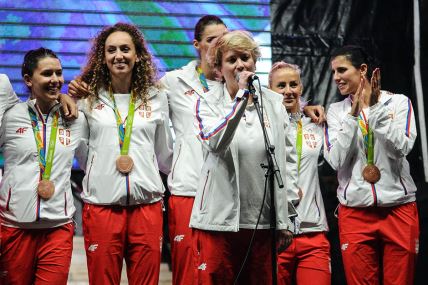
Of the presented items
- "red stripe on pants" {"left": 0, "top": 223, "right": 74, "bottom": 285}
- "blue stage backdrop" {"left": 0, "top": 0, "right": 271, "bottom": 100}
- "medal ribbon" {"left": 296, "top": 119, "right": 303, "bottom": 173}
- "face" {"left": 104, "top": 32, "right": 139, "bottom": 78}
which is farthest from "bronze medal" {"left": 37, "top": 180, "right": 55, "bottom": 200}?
"blue stage backdrop" {"left": 0, "top": 0, "right": 271, "bottom": 100}

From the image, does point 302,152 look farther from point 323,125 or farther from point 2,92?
point 2,92

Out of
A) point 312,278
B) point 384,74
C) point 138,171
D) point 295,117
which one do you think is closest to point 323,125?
point 295,117

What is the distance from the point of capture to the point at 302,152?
546 cm

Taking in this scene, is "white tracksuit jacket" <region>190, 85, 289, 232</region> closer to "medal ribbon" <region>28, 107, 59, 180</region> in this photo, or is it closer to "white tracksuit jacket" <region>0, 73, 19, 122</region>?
"medal ribbon" <region>28, 107, 59, 180</region>

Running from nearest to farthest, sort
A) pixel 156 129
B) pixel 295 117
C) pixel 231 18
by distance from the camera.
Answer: pixel 156 129
pixel 295 117
pixel 231 18

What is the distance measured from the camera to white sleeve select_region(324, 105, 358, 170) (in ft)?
17.5

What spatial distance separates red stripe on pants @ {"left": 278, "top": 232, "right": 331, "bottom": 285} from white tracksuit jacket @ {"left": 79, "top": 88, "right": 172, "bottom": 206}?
0.94 metres

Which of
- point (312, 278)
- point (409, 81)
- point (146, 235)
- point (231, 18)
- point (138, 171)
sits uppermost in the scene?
point (231, 18)

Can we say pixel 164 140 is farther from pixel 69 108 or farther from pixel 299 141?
pixel 299 141

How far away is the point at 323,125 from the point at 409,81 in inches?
83.2

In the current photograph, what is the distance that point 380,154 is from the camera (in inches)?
211

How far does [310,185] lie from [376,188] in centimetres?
43

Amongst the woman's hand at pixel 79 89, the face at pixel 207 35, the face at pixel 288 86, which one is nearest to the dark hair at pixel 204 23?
the face at pixel 207 35

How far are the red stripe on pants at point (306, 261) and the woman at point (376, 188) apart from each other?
21 centimetres
